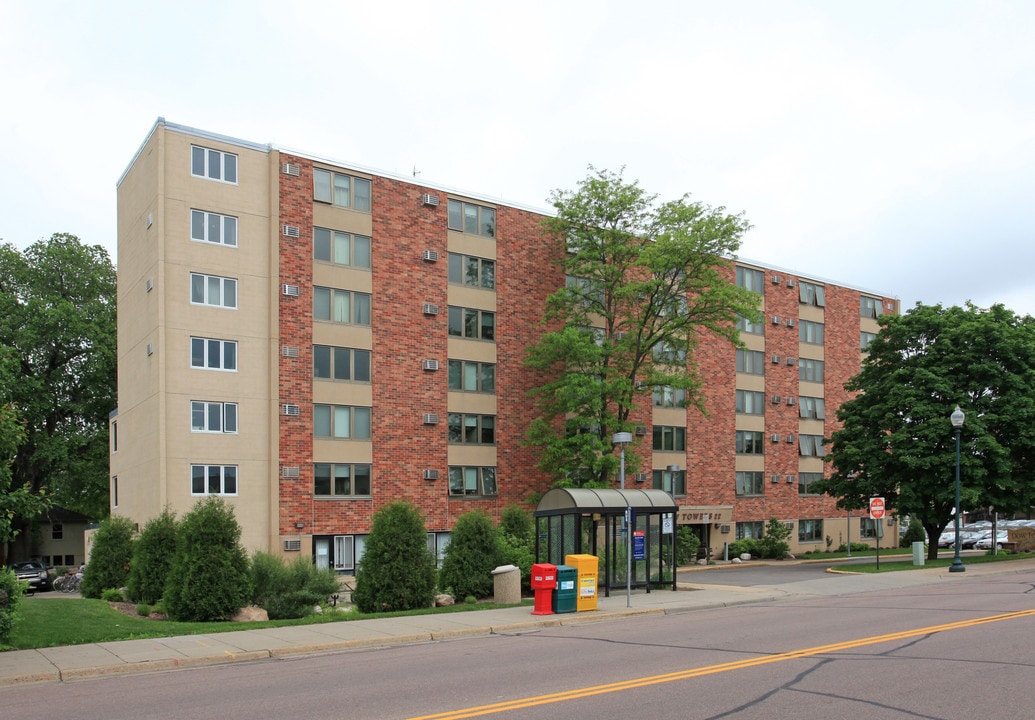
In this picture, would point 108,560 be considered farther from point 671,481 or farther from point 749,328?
point 749,328

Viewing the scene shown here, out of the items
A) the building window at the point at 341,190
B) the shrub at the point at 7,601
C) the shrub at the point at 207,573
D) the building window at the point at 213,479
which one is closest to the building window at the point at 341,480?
the building window at the point at 213,479

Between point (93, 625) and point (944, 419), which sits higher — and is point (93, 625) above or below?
below

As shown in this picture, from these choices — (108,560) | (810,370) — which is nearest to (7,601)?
(108,560)

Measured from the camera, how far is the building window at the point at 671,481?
42.6 meters

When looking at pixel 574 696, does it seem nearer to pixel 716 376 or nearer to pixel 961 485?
pixel 961 485

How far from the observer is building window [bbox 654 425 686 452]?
42.9 meters

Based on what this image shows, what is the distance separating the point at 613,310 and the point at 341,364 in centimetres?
1272

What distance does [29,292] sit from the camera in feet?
150

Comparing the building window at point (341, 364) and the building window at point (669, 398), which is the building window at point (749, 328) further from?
the building window at point (341, 364)

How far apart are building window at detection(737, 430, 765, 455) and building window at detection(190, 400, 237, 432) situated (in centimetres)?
2622

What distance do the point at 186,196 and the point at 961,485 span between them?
97.8 ft

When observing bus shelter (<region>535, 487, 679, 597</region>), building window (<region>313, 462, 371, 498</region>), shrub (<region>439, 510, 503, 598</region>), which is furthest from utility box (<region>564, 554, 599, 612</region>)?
building window (<region>313, 462, 371, 498</region>)

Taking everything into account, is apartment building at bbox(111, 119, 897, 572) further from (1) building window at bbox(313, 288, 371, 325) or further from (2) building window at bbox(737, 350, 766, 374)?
(2) building window at bbox(737, 350, 766, 374)

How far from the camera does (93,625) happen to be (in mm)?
16562
